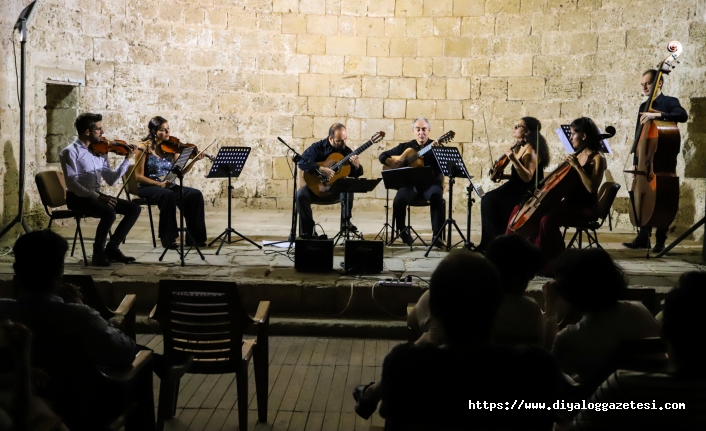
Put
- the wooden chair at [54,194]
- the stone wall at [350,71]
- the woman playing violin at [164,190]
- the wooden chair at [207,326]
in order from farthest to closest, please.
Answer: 1. the stone wall at [350,71]
2. the woman playing violin at [164,190]
3. the wooden chair at [54,194]
4. the wooden chair at [207,326]

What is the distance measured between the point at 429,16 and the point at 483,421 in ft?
26.6

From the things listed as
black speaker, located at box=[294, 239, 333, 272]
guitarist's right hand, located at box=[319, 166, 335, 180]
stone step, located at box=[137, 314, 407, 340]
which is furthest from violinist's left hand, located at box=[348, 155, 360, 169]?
stone step, located at box=[137, 314, 407, 340]

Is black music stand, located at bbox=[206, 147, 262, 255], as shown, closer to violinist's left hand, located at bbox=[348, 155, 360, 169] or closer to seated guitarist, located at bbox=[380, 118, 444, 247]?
violinist's left hand, located at bbox=[348, 155, 360, 169]

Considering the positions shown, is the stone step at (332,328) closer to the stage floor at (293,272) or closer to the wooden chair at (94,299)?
the stage floor at (293,272)

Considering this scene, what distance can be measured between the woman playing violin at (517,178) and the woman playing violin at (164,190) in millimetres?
2546

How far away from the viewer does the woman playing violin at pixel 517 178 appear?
229 inches

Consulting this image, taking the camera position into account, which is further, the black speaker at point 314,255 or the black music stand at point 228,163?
the black music stand at point 228,163

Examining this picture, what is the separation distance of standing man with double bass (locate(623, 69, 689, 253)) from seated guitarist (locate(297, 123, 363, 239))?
8.34ft

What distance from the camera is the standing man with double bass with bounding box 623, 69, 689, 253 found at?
602 centimetres

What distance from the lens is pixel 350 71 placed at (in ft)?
30.7

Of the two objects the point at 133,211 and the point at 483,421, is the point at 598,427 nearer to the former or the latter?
the point at 483,421

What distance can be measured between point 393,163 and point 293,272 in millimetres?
2002

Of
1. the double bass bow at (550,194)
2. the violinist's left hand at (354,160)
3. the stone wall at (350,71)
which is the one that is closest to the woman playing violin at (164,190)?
the violinist's left hand at (354,160)

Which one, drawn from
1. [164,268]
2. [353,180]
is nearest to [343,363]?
[164,268]
